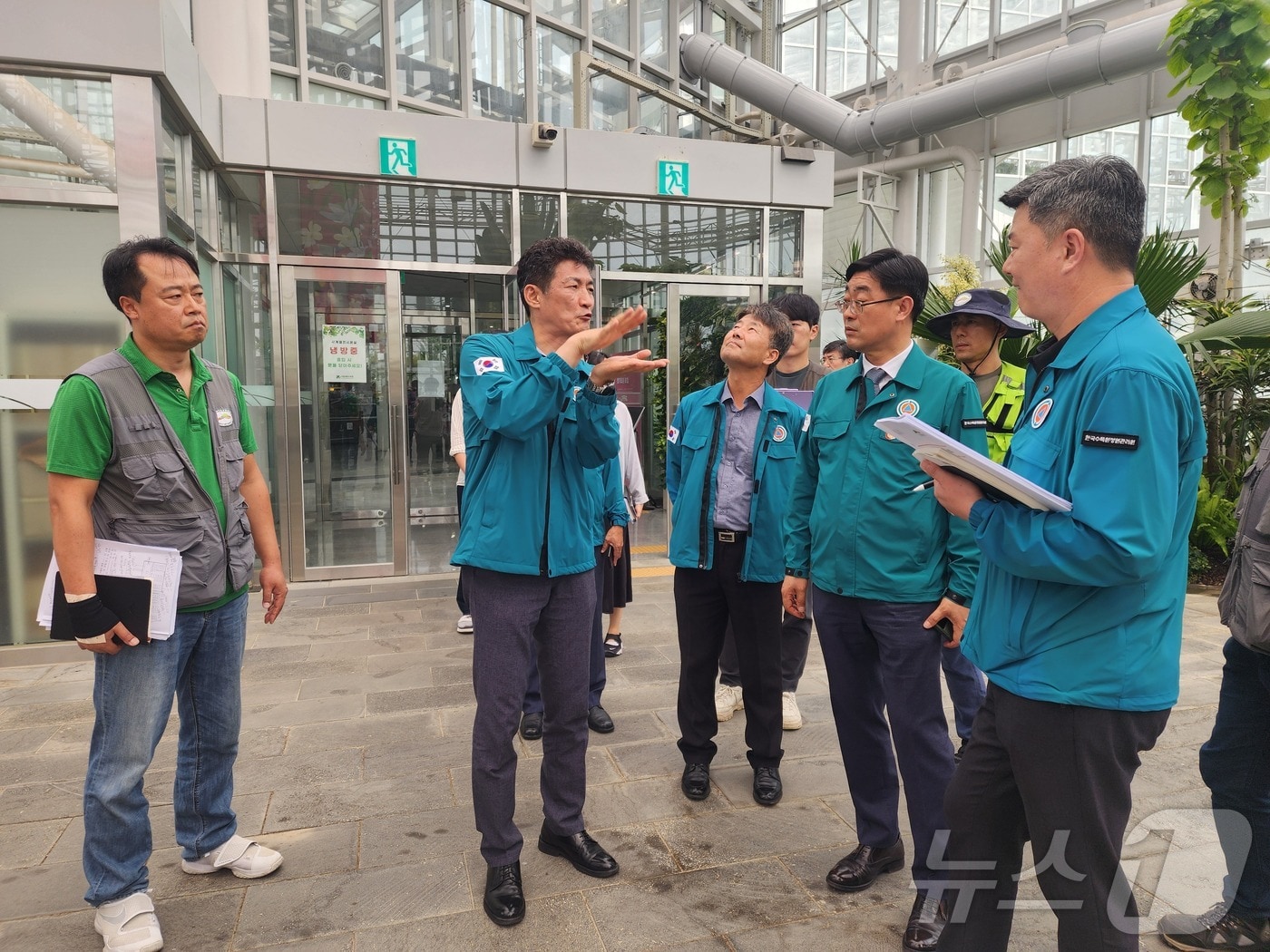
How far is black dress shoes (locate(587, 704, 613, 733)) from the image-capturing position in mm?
3936

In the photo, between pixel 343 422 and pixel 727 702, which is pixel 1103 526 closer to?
pixel 727 702

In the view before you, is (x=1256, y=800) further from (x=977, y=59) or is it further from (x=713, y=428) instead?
(x=977, y=59)

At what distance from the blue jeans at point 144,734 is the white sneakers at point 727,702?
2.22 m

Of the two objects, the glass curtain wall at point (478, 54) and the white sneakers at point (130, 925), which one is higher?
the glass curtain wall at point (478, 54)

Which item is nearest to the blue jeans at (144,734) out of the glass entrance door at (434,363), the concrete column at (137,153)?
the concrete column at (137,153)

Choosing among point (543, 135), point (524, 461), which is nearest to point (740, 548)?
point (524, 461)

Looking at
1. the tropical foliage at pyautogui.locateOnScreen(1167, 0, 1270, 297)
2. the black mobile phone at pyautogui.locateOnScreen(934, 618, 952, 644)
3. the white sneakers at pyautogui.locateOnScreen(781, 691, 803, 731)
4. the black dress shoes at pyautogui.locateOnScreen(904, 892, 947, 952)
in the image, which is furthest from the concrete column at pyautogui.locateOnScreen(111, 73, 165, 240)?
the tropical foliage at pyautogui.locateOnScreen(1167, 0, 1270, 297)

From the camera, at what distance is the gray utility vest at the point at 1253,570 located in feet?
6.84

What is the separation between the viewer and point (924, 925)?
2.36m

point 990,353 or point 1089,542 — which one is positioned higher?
point 990,353

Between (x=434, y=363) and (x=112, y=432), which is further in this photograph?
(x=434, y=363)

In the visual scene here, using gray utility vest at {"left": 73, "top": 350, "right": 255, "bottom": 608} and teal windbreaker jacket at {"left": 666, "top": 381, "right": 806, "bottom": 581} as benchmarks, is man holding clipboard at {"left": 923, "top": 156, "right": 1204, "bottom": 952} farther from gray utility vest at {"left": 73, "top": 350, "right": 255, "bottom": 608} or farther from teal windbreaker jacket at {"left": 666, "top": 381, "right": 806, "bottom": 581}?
gray utility vest at {"left": 73, "top": 350, "right": 255, "bottom": 608}

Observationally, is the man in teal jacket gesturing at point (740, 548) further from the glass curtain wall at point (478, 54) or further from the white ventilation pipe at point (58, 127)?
the glass curtain wall at point (478, 54)

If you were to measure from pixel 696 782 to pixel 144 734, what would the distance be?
1.93 m
